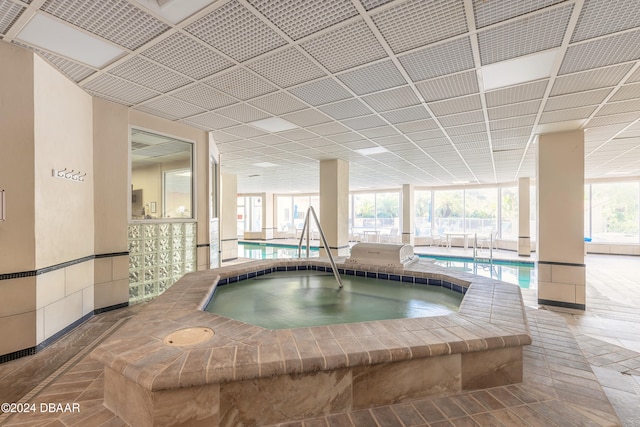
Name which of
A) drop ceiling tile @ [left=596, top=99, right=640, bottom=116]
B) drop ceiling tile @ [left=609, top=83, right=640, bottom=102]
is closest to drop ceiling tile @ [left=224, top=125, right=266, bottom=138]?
drop ceiling tile @ [left=609, top=83, right=640, bottom=102]

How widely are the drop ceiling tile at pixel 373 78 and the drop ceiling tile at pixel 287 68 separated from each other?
0.29 meters

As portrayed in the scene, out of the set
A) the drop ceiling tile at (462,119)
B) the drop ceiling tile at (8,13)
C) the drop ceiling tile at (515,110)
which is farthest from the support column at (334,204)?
the drop ceiling tile at (8,13)

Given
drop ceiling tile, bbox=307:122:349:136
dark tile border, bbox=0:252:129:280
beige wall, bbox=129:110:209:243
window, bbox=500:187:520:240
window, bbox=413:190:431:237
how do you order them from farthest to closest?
window, bbox=413:190:431:237, window, bbox=500:187:520:240, beige wall, bbox=129:110:209:243, drop ceiling tile, bbox=307:122:349:136, dark tile border, bbox=0:252:129:280

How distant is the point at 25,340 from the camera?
2.51 m

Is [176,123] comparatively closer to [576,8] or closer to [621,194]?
[576,8]

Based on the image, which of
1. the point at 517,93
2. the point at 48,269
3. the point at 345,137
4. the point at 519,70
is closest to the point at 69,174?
the point at 48,269

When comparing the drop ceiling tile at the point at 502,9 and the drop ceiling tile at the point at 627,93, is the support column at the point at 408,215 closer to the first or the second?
the drop ceiling tile at the point at 627,93

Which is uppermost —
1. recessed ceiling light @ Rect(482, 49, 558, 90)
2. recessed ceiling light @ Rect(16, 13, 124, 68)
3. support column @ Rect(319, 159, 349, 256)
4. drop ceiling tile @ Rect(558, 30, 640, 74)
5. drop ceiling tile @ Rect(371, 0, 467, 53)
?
recessed ceiling light @ Rect(16, 13, 124, 68)

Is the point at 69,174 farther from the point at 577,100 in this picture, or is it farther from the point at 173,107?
the point at 577,100

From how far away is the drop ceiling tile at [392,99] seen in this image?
320 centimetres

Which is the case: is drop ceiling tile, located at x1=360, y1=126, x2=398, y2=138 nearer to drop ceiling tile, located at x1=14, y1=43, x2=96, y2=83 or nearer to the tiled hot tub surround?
the tiled hot tub surround

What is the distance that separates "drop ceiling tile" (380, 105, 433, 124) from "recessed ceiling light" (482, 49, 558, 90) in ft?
2.72

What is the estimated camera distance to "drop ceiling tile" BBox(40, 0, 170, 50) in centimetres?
193

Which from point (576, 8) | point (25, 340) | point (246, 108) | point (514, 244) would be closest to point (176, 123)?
point (246, 108)
